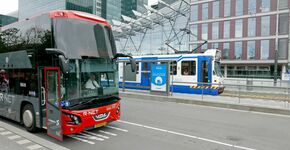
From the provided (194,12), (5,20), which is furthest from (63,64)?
(194,12)

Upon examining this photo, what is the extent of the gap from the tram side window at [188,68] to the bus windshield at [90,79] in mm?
8987

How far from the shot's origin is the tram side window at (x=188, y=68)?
45.9 ft

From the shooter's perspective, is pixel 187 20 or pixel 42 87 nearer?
pixel 42 87

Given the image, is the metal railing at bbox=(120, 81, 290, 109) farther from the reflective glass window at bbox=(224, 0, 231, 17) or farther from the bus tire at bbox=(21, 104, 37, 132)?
the reflective glass window at bbox=(224, 0, 231, 17)

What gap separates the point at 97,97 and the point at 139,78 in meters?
10.6

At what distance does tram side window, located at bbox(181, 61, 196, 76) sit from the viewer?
14.0m

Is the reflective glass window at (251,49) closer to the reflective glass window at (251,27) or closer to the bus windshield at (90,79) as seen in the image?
the reflective glass window at (251,27)

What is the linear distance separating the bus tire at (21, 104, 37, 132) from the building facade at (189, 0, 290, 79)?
117ft

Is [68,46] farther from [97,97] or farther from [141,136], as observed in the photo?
[141,136]

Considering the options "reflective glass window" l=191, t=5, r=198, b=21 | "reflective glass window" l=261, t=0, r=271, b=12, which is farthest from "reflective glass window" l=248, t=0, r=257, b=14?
"reflective glass window" l=191, t=5, r=198, b=21

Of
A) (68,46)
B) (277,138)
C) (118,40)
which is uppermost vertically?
(118,40)

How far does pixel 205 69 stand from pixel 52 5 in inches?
2670

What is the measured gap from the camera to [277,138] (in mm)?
5758

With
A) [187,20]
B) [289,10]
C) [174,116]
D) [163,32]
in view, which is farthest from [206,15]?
[174,116]
